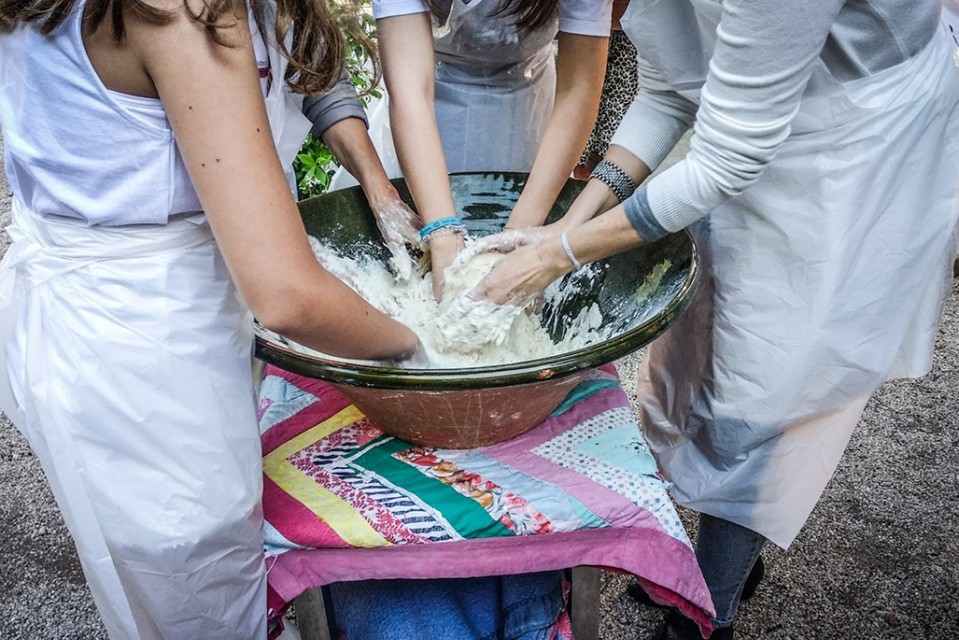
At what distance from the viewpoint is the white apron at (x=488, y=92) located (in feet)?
5.32

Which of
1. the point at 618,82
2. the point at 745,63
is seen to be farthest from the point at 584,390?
the point at 618,82

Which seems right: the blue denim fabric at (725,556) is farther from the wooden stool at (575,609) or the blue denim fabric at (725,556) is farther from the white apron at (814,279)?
the wooden stool at (575,609)

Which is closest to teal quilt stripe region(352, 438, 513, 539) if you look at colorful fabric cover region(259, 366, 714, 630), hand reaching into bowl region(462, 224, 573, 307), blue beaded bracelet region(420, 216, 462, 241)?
colorful fabric cover region(259, 366, 714, 630)

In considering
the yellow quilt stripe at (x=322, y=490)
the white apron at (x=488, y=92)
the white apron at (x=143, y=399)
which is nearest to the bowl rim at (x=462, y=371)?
the white apron at (x=143, y=399)

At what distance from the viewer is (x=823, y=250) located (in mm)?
1241

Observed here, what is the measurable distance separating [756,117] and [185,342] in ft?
2.52

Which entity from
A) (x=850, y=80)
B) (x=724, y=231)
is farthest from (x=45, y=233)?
(x=850, y=80)

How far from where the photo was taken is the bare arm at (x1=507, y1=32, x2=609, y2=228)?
1429 millimetres

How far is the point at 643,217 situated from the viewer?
1.15 metres

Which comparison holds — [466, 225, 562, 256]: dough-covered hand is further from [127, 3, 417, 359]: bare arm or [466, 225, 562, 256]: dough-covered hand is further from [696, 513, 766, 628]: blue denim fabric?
[696, 513, 766, 628]: blue denim fabric

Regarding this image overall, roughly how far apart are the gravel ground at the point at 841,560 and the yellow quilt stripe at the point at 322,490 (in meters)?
0.94

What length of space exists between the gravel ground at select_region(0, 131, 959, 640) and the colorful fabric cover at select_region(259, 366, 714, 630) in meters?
0.82

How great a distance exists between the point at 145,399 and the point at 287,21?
46 centimetres

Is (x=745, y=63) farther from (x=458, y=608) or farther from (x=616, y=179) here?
(x=458, y=608)
